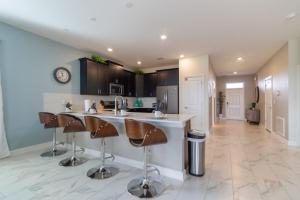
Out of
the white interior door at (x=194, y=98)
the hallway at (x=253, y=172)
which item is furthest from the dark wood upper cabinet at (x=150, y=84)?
the hallway at (x=253, y=172)

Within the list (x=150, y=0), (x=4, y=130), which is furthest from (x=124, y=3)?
(x=4, y=130)

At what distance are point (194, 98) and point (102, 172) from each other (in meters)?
3.97

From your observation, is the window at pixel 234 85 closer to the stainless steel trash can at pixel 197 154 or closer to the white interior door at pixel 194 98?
the white interior door at pixel 194 98

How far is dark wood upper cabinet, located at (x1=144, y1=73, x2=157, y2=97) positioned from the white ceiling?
1.98 meters

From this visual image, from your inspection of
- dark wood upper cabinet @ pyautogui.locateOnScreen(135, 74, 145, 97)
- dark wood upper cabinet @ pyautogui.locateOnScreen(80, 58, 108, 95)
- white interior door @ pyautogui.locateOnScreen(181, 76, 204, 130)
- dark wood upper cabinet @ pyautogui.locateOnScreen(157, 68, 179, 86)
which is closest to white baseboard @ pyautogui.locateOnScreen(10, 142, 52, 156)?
dark wood upper cabinet @ pyautogui.locateOnScreen(80, 58, 108, 95)

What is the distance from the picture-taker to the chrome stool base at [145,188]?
2016 mm

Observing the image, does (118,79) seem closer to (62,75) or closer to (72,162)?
(62,75)

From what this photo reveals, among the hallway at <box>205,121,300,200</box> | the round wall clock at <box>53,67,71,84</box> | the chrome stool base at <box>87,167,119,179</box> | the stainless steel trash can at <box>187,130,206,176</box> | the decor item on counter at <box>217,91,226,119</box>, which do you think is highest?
the round wall clock at <box>53,67,71,84</box>

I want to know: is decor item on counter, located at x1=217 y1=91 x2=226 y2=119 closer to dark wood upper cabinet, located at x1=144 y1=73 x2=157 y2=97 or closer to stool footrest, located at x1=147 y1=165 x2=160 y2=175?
dark wood upper cabinet, located at x1=144 y1=73 x2=157 y2=97

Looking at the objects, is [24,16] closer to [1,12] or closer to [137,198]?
[1,12]

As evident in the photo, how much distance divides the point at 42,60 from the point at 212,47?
15.1 feet

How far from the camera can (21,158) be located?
3.21 m

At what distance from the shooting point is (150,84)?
22.1 feet

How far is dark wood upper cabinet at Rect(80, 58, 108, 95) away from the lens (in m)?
4.70
